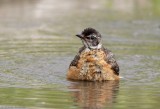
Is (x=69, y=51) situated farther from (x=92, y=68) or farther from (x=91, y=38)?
(x=92, y=68)

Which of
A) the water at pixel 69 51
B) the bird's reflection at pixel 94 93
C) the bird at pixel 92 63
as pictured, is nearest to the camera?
the bird's reflection at pixel 94 93

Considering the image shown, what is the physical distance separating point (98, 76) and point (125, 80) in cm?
56

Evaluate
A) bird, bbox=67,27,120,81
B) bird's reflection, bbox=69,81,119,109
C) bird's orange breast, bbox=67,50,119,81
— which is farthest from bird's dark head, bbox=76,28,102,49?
bird's reflection, bbox=69,81,119,109

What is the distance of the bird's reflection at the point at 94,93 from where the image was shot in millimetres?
10750

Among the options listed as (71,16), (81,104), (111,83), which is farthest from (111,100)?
(71,16)

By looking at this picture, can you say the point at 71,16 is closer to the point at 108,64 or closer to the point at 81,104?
the point at 108,64

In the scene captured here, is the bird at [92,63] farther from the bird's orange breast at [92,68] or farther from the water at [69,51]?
the water at [69,51]

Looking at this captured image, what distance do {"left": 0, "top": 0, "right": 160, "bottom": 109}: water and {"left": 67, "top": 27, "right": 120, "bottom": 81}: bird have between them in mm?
243

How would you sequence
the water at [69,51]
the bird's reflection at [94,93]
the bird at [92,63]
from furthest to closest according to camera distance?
the bird at [92,63] → the water at [69,51] → the bird's reflection at [94,93]

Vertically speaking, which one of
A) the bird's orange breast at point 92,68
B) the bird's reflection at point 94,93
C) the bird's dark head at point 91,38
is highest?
the bird's dark head at point 91,38

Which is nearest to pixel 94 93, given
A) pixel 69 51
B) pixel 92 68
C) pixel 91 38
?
pixel 92 68

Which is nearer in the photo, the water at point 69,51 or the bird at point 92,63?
the water at point 69,51

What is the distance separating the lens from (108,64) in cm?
1357

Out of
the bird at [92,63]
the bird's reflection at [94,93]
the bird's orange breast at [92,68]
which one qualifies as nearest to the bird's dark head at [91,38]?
the bird at [92,63]
